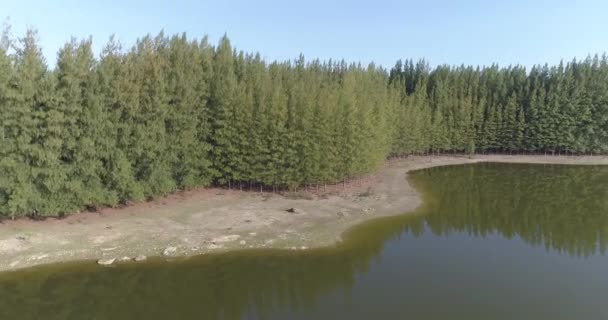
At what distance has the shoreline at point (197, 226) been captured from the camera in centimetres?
2542

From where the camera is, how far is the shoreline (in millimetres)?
25422

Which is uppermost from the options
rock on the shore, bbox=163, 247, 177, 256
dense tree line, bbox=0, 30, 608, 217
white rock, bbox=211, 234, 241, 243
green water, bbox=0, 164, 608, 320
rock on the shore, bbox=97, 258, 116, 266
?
dense tree line, bbox=0, 30, 608, 217

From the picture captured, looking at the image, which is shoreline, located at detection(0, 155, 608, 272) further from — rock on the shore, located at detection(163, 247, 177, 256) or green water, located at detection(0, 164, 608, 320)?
green water, located at detection(0, 164, 608, 320)

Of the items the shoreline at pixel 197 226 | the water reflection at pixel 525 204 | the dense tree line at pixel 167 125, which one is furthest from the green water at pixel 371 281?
the dense tree line at pixel 167 125

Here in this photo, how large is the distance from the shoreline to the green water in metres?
1.58

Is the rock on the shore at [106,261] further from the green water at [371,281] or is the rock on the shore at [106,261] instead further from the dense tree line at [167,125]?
the dense tree line at [167,125]

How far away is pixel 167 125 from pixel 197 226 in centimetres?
1137

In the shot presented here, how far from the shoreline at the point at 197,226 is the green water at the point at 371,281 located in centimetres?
158

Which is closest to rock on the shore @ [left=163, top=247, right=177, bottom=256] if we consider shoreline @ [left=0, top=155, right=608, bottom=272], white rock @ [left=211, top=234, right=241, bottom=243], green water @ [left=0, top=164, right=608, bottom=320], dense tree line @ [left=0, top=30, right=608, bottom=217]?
shoreline @ [left=0, top=155, right=608, bottom=272]

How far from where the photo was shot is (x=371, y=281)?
2194 centimetres

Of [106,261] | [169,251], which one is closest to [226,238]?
[169,251]

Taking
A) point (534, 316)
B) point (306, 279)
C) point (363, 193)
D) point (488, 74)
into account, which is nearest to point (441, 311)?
point (534, 316)

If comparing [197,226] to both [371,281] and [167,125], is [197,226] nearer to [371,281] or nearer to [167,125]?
[167,125]

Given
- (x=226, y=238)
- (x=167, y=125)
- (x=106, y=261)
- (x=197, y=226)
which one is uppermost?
(x=167, y=125)
